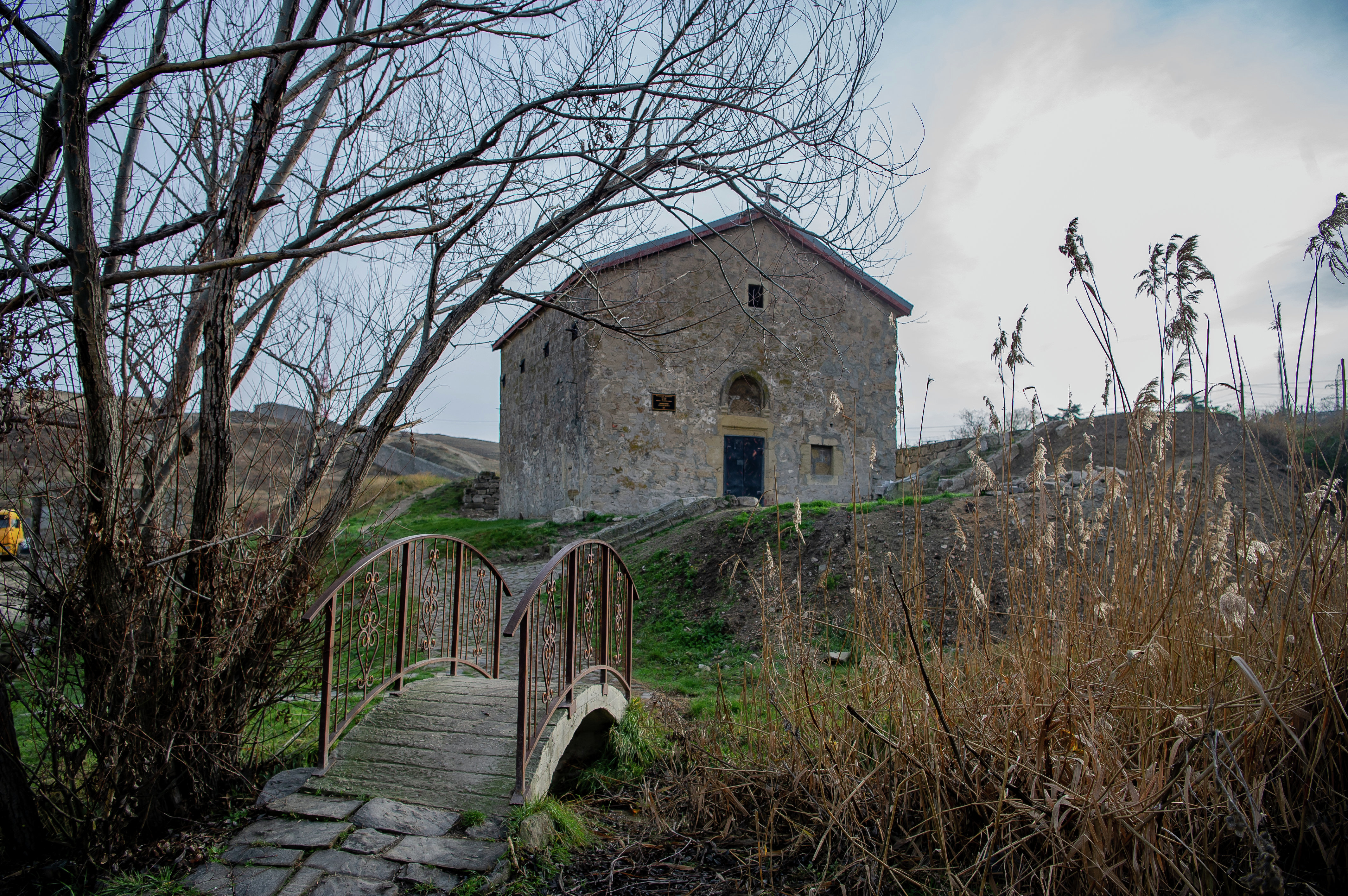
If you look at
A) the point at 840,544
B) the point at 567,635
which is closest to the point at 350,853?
the point at 567,635

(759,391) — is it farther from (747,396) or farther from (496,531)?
(496,531)

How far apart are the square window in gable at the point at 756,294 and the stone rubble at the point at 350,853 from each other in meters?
13.0

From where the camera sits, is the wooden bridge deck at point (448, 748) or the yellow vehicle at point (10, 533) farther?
the wooden bridge deck at point (448, 748)

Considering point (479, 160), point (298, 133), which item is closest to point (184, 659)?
point (479, 160)

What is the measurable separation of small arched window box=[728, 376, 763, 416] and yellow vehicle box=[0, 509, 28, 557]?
12803 mm

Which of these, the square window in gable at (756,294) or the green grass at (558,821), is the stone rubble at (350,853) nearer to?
the green grass at (558,821)

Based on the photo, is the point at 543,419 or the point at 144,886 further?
the point at 543,419

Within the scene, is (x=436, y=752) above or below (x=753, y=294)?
below

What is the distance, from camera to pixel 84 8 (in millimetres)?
3166

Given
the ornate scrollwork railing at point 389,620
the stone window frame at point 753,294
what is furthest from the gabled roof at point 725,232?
the ornate scrollwork railing at point 389,620

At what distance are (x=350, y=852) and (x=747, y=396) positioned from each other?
43.8 ft

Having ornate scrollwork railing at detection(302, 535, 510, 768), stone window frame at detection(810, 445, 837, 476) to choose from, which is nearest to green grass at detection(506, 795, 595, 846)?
ornate scrollwork railing at detection(302, 535, 510, 768)

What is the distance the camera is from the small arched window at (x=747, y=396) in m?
15.6

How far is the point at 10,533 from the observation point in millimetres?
3203
